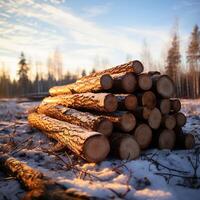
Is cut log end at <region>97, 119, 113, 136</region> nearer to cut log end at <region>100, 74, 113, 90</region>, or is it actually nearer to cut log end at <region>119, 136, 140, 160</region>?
cut log end at <region>119, 136, 140, 160</region>

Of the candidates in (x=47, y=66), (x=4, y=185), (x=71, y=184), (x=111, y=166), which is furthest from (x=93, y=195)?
(x=47, y=66)

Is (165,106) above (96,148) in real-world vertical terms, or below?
above

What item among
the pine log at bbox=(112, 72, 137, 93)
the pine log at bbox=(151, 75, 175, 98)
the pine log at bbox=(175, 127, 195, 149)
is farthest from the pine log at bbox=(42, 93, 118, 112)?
the pine log at bbox=(175, 127, 195, 149)

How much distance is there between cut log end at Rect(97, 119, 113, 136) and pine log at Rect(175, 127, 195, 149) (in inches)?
77.1

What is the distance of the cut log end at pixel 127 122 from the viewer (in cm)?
558

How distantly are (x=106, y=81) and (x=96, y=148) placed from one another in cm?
195

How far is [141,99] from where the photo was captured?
19.7ft

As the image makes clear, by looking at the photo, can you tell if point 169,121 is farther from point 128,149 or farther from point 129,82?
point 128,149

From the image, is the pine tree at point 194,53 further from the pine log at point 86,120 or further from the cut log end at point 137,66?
the pine log at point 86,120

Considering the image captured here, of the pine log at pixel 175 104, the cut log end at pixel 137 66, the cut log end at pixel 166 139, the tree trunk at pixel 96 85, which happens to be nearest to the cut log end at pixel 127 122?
the cut log end at pixel 166 139

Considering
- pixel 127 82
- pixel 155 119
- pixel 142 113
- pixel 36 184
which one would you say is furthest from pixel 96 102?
pixel 36 184

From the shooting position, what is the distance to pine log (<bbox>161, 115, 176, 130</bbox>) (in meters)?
6.21

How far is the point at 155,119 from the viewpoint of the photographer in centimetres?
607

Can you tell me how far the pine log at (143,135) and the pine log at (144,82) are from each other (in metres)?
0.90
